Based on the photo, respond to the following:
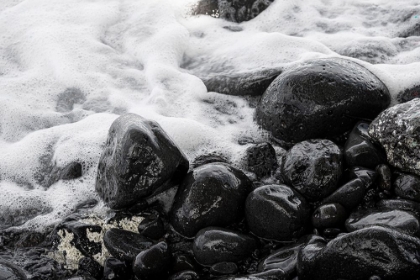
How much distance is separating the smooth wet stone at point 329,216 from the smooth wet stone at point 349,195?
0.25 feet

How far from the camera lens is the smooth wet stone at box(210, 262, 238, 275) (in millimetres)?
3283

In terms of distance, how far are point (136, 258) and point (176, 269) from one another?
A: 286 mm

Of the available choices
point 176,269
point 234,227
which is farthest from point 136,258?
point 234,227

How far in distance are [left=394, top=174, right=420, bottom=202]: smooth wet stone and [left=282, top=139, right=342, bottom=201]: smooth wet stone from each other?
43 centimetres

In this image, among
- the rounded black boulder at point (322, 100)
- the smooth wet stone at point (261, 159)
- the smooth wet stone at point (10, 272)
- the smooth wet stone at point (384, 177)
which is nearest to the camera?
the smooth wet stone at point (10, 272)

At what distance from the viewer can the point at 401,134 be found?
3773 millimetres

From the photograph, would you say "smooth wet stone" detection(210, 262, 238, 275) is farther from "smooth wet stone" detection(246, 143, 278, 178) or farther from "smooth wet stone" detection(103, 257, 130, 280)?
"smooth wet stone" detection(246, 143, 278, 178)

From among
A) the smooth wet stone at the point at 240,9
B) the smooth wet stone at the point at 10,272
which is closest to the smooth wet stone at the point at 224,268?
the smooth wet stone at the point at 10,272

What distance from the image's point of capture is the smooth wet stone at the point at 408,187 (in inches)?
139

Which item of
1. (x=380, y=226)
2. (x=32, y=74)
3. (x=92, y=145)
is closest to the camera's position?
(x=380, y=226)

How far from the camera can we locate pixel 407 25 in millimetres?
6309

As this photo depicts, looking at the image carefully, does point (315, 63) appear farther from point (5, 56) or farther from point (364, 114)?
point (5, 56)

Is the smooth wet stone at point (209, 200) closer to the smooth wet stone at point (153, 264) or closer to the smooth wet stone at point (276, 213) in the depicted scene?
the smooth wet stone at point (276, 213)

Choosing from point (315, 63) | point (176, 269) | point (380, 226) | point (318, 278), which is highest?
point (315, 63)
